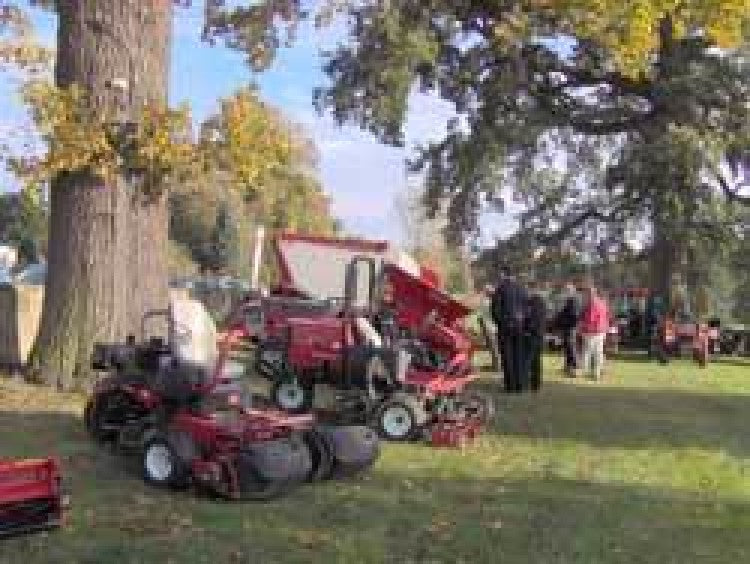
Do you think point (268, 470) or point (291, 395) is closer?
point (268, 470)

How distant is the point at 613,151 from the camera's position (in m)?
49.6

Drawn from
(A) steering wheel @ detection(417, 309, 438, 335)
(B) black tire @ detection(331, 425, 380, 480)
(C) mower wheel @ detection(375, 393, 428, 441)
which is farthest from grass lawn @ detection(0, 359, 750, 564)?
(A) steering wheel @ detection(417, 309, 438, 335)

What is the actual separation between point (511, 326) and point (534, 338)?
1.53 ft

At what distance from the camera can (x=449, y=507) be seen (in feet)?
43.4

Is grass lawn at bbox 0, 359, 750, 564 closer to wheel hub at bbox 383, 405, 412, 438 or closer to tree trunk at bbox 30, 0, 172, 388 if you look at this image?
wheel hub at bbox 383, 405, 412, 438

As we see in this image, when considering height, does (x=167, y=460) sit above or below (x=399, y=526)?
above

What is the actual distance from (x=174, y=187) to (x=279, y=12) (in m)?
17.9

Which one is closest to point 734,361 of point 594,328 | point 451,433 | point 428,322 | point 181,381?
point 594,328

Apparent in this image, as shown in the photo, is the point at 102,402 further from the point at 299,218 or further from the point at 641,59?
the point at 299,218

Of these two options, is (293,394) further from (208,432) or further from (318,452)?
(208,432)

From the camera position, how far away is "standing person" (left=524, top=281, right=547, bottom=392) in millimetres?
24656

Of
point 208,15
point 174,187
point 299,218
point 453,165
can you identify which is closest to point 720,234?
point 453,165

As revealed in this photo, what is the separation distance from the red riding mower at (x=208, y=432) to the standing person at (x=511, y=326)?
9968 millimetres

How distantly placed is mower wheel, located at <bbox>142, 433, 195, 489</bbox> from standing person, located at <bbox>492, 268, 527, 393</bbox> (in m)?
11.6
